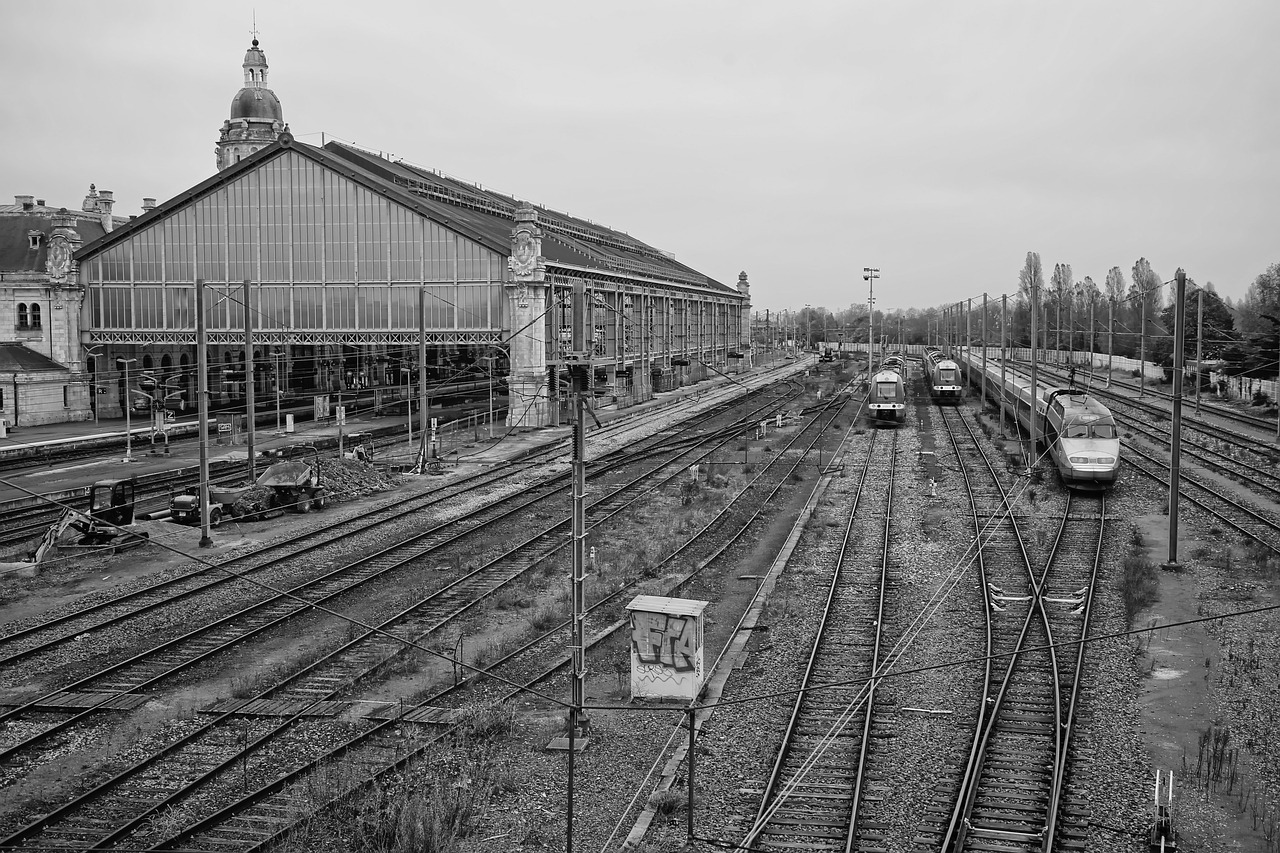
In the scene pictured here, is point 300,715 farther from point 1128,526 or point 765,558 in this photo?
point 1128,526

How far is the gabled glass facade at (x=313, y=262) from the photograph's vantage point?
172ft

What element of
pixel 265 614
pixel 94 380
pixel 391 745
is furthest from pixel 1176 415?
pixel 94 380

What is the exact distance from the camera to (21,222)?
62.6m

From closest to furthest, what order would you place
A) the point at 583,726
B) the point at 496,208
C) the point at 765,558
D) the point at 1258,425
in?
the point at 583,726 < the point at 765,558 < the point at 1258,425 < the point at 496,208

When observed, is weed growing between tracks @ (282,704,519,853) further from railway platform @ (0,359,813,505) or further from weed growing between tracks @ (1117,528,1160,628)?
railway platform @ (0,359,813,505)

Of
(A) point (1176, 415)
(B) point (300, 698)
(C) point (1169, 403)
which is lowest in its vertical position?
(B) point (300, 698)

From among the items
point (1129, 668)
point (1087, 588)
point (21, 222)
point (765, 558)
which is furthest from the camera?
point (21, 222)

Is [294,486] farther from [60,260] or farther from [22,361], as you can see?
[60,260]

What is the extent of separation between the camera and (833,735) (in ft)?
45.0

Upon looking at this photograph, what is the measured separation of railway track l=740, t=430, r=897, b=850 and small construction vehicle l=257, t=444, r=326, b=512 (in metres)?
16.7

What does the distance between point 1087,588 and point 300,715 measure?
1503 cm

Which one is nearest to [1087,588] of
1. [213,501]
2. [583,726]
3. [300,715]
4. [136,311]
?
[583,726]

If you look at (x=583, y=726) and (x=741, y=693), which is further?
(x=741, y=693)

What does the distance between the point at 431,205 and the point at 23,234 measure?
27093 mm
